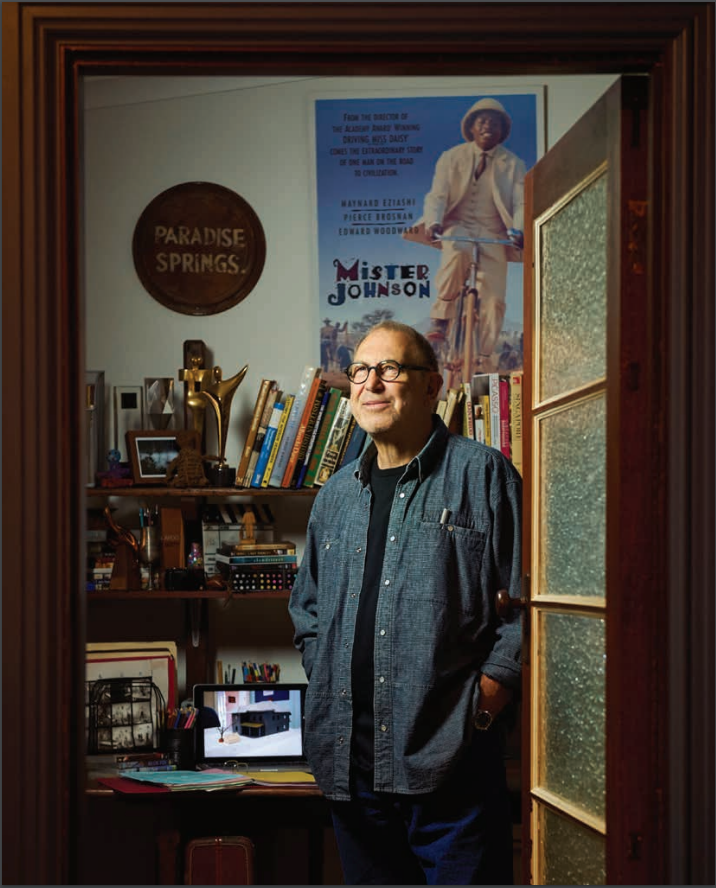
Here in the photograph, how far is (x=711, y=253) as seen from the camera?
4.82ft

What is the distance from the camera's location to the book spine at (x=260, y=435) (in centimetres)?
321

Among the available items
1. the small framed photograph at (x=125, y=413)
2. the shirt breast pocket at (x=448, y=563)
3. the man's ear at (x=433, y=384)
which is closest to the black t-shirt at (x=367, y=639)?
the shirt breast pocket at (x=448, y=563)

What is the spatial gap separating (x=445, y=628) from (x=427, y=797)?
36 cm

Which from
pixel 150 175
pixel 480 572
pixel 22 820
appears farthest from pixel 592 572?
pixel 150 175

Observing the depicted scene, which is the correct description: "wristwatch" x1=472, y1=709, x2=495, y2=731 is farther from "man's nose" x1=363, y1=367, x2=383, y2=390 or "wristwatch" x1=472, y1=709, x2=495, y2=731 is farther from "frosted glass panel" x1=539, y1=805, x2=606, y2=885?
"man's nose" x1=363, y1=367, x2=383, y2=390

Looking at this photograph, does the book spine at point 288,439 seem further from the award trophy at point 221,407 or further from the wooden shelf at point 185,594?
the wooden shelf at point 185,594

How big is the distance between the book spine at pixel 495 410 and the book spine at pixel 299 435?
533mm

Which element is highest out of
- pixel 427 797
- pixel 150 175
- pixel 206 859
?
pixel 150 175

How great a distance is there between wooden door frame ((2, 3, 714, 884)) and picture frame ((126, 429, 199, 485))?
1.74 m

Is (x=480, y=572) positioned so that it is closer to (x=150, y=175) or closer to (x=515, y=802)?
(x=515, y=802)

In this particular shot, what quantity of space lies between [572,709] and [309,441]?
1.42m

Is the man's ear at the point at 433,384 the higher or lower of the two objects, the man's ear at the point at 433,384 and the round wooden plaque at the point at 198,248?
the lower

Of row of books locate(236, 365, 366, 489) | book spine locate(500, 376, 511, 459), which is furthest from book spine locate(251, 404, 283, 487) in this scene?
book spine locate(500, 376, 511, 459)

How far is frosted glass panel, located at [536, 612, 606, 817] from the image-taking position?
1.87 metres
